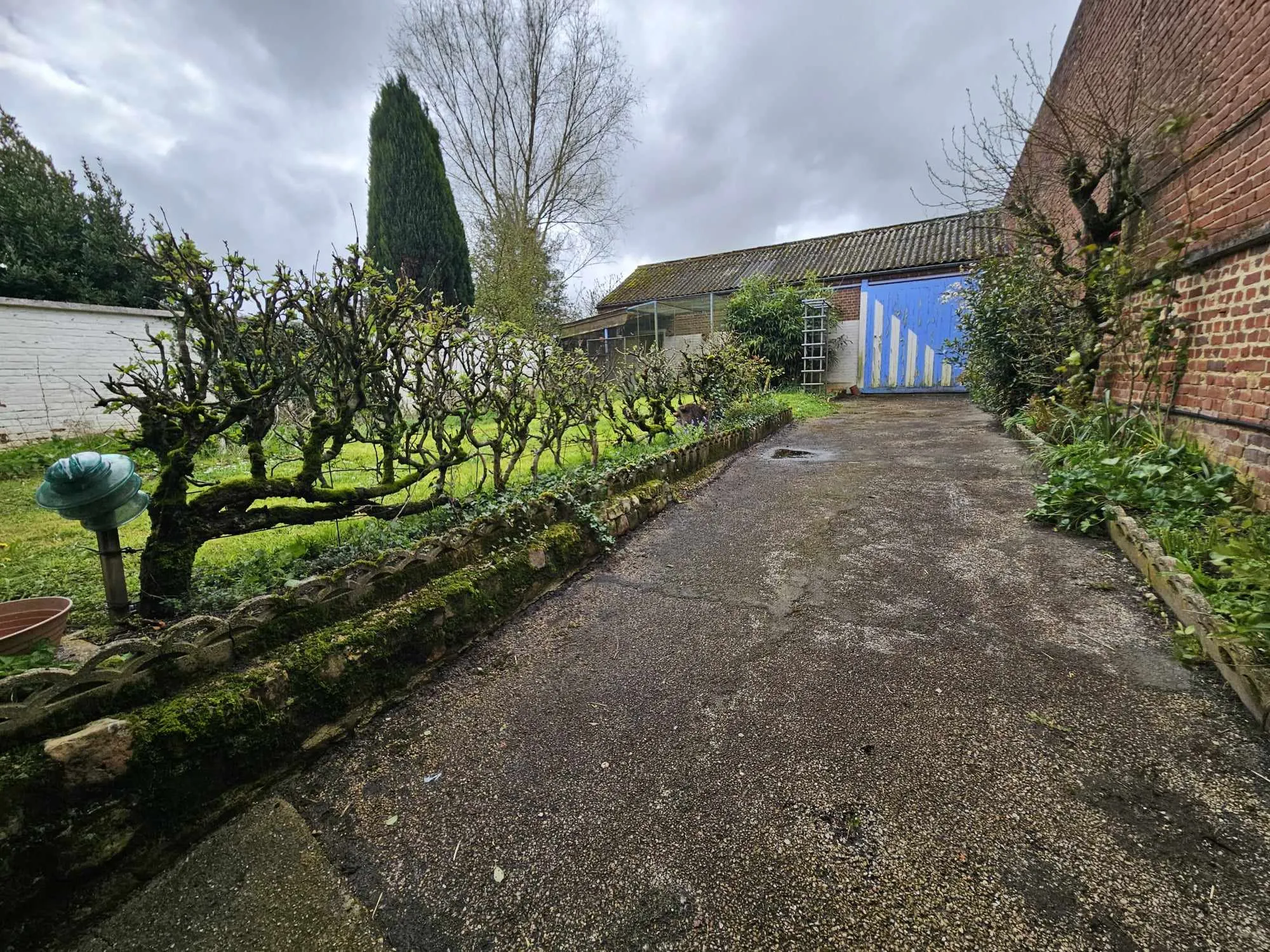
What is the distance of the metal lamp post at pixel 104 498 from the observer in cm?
201

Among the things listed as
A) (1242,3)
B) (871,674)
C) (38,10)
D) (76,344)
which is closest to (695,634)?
(871,674)

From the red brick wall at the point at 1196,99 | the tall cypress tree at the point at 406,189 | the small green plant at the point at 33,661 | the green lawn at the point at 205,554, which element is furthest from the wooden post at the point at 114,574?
the tall cypress tree at the point at 406,189

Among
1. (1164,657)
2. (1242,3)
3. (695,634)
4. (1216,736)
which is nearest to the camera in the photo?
(1216,736)

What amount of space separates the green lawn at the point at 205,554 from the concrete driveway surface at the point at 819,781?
0.99 meters

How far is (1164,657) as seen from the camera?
2.22m

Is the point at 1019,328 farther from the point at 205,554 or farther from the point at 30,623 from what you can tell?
the point at 30,623

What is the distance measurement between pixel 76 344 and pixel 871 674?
1096 centimetres

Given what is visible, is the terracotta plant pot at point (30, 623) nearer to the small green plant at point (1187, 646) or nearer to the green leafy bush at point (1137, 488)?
the small green plant at point (1187, 646)

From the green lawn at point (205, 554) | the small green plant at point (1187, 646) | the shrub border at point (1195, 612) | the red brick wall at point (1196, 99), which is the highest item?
the red brick wall at point (1196, 99)

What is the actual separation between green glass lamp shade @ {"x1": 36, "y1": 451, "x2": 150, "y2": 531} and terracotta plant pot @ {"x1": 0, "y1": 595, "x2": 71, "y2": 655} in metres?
0.37

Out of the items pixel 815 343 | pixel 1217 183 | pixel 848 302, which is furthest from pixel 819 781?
pixel 848 302

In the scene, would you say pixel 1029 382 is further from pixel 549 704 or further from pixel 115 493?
pixel 115 493

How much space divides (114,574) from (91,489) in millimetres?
430

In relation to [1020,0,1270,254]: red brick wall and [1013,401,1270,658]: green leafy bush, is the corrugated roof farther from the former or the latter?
[1013,401,1270,658]: green leafy bush
